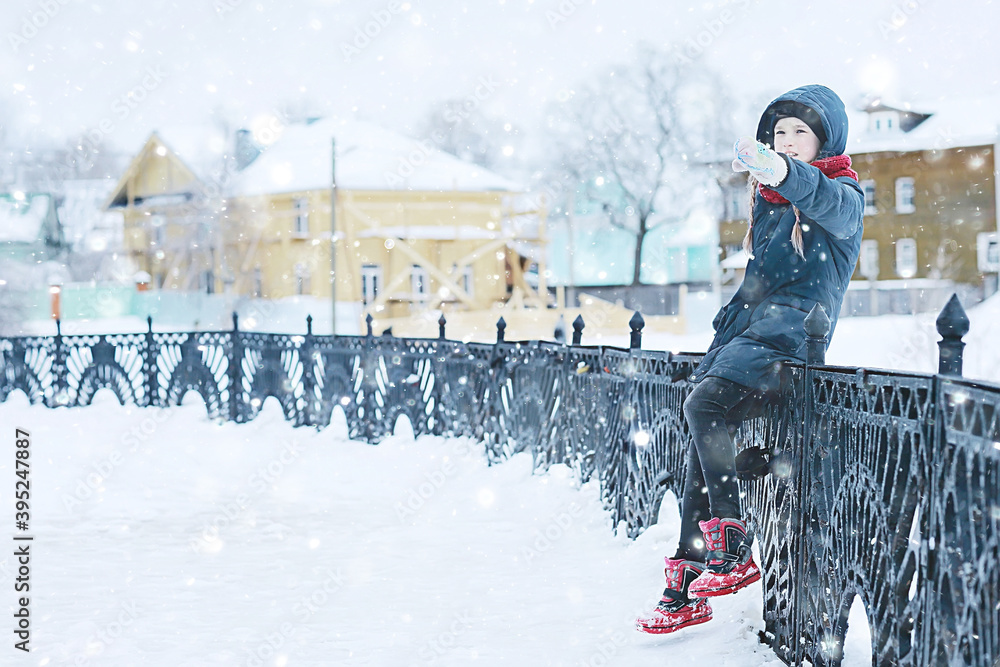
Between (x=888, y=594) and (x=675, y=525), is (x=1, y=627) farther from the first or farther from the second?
(x=888, y=594)

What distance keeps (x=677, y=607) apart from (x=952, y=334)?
6.01ft

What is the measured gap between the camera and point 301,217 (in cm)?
3894

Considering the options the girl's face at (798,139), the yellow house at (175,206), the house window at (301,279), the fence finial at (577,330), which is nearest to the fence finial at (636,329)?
the fence finial at (577,330)

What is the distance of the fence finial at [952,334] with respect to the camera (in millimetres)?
2682

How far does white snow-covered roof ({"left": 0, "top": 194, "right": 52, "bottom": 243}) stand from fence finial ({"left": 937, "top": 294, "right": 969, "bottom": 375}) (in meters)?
49.6

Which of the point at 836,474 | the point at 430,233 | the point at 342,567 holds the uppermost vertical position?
the point at 430,233

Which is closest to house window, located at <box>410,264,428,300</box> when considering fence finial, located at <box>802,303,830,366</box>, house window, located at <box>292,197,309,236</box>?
house window, located at <box>292,197,309,236</box>

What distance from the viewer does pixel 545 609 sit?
196 inches

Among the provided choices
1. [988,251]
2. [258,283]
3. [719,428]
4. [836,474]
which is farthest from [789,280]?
[988,251]

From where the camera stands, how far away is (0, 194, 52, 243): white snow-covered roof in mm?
46594

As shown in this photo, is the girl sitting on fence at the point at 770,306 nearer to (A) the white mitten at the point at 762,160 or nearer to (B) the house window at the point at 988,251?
(A) the white mitten at the point at 762,160

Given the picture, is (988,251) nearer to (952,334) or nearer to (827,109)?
(827,109)

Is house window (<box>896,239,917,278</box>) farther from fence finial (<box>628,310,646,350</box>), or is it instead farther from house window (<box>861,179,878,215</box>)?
fence finial (<box>628,310,646,350</box>)

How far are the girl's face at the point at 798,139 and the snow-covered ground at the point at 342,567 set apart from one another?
1.88 metres
